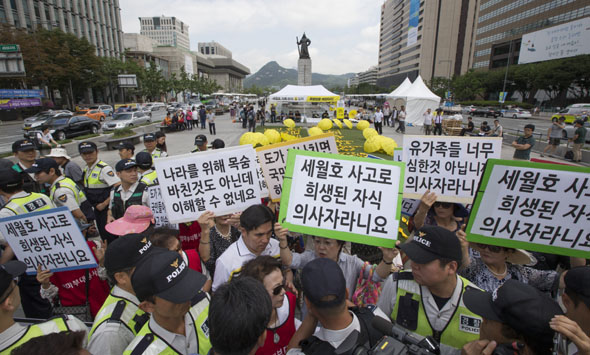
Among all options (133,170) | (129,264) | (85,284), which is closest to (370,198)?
(129,264)

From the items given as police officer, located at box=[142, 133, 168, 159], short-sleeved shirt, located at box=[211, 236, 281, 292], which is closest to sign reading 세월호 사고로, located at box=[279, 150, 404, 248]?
short-sleeved shirt, located at box=[211, 236, 281, 292]

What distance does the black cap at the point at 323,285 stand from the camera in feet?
5.92

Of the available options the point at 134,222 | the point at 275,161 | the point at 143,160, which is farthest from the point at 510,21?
the point at 134,222

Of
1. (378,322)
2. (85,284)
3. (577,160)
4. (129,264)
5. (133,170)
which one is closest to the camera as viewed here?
(378,322)

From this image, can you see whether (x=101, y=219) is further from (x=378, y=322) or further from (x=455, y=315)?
(x=455, y=315)

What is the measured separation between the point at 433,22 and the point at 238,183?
118256 millimetres

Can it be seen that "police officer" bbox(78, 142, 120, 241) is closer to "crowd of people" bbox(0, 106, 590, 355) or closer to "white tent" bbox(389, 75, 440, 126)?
"crowd of people" bbox(0, 106, 590, 355)

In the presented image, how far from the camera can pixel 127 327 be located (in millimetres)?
2104

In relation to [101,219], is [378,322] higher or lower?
higher

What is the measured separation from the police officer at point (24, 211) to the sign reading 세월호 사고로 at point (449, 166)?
14.2ft

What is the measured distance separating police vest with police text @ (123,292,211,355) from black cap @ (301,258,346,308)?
830mm

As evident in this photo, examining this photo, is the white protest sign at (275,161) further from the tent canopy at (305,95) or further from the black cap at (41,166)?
the tent canopy at (305,95)

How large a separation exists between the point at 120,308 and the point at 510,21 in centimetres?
9371

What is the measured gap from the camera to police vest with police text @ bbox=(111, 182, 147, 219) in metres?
4.49
